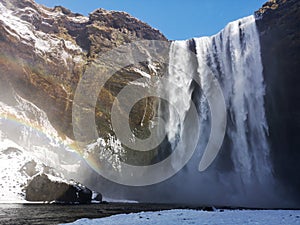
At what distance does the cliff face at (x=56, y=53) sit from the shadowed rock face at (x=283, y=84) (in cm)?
1977

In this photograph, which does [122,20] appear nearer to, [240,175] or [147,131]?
[147,131]

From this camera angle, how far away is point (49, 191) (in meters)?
32.4

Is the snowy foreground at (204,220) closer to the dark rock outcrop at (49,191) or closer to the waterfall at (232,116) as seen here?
the dark rock outcrop at (49,191)

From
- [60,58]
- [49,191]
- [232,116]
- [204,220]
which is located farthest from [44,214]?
[60,58]

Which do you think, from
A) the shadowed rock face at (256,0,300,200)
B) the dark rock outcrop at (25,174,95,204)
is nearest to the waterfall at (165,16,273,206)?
the shadowed rock face at (256,0,300,200)

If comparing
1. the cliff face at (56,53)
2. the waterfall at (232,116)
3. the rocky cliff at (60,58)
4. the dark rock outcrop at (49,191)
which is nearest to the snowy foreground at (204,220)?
the dark rock outcrop at (49,191)

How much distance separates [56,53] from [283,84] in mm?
36687

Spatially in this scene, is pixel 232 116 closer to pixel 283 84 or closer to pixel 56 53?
pixel 283 84

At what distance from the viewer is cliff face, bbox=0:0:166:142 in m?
47.5

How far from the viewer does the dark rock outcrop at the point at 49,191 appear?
32.1 m

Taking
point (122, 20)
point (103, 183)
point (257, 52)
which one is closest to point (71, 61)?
point (122, 20)

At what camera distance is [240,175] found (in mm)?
44188

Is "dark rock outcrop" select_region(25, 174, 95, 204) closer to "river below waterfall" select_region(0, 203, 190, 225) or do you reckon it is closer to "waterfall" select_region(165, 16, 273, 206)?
"river below waterfall" select_region(0, 203, 190, 225)

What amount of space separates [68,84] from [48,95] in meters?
3.76
